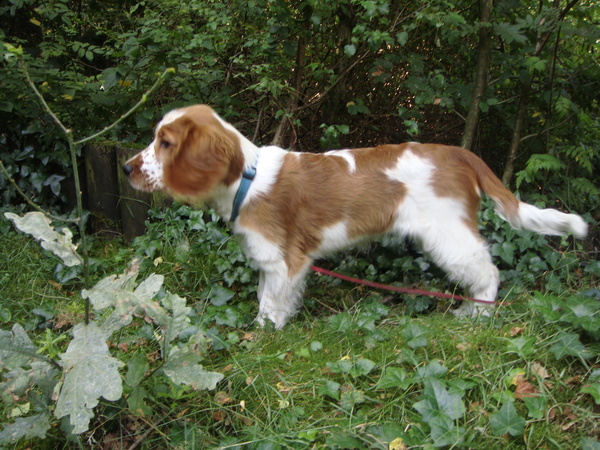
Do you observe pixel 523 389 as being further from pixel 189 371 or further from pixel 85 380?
pixel 85 380

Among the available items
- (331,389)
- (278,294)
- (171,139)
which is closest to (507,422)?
(331,389)

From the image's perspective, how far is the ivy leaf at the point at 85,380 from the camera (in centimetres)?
167

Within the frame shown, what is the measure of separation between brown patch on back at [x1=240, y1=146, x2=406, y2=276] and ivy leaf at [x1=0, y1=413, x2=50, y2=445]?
150 centimetres

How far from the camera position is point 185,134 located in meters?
2.76

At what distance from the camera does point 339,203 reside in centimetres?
309

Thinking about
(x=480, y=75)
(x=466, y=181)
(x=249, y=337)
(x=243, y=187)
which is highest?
(x=480, y=75)

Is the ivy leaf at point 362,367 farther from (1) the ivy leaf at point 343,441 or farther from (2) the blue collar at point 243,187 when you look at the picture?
(2) the blue collar at point 243,187

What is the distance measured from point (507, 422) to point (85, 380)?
4.94 feet

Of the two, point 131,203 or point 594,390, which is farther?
point 131,203

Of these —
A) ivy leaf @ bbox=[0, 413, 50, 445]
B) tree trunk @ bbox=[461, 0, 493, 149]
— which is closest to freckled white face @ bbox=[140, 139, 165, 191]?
ivy leaf @ bbox=[0, 413, 50, 445]

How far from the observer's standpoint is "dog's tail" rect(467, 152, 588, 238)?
2924 mm

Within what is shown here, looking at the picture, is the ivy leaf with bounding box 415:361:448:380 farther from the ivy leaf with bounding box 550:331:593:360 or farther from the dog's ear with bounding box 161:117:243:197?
the dog's ear with bounding box 161:117:243:197

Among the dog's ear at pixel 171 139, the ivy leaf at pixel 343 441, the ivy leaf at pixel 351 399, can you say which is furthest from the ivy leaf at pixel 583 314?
the dog's ear at pixel 171 139

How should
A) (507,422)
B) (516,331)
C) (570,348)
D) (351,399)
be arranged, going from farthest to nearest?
(516,331) → (570,348) → (351,399) → (507,422)
